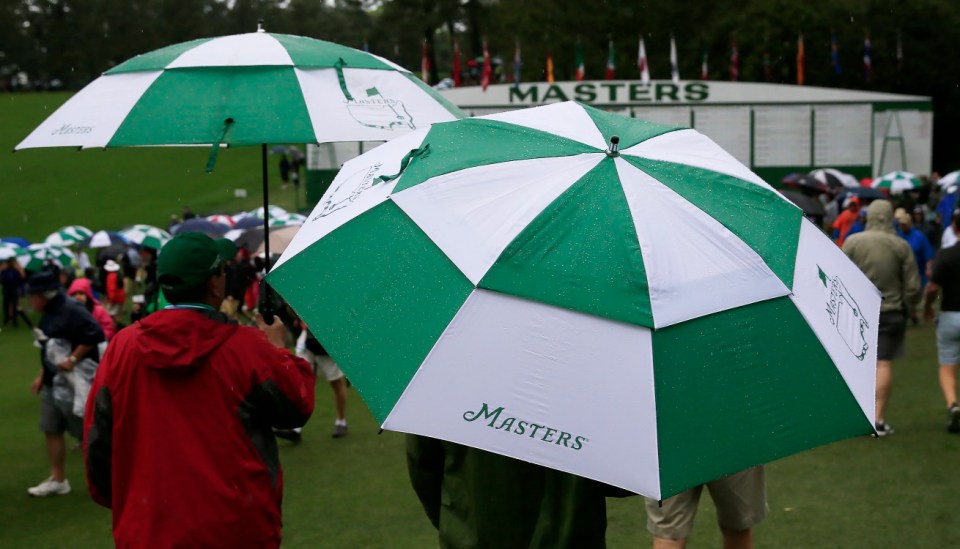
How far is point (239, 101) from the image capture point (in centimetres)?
471

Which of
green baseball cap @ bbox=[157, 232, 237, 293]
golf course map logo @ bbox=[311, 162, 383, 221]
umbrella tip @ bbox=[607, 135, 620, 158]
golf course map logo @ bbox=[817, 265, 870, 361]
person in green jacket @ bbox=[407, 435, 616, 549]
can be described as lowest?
person in green jacket @ bbox=[407, 435, 616, 549]

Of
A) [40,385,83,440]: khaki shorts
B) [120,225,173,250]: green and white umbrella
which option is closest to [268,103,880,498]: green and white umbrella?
[40,385,83,440]: khaki shorts

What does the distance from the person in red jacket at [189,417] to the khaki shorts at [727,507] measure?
6.07ft

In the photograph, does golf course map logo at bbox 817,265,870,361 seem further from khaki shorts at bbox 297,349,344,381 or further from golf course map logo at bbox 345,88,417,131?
khaki shorts at bbox 297,349,344,381

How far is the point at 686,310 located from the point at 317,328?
3.40ft

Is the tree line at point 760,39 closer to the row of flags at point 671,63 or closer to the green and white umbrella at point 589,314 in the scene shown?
the row of flags at point 671,63

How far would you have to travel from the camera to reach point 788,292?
3.23m

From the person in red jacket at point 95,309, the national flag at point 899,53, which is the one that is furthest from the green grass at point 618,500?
the national flag at point 899,53

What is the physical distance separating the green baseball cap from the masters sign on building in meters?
29.3

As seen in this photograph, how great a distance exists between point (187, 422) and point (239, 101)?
1575 millimetres

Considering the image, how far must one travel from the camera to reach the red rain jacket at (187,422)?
12.0 feet

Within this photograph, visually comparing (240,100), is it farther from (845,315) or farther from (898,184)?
(898,184)

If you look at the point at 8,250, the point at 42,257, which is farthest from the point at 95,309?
the point at 8,250

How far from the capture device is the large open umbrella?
4.61 metres
